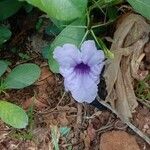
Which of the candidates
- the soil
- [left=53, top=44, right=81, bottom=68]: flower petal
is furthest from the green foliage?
[left=53, top=44, right=81, bottom=68]: flower petal

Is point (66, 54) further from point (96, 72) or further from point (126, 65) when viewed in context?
point (126, 65)

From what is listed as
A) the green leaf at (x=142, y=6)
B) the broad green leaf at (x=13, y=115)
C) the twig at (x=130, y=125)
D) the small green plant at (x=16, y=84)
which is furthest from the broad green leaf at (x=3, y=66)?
the green leaf at (x=142, y=6)

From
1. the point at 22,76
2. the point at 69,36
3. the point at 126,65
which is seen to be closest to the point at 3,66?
the point at 22,76

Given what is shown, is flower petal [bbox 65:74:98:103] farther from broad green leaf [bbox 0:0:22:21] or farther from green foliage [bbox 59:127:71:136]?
broad green leaf [bbox 0:0:22:21]

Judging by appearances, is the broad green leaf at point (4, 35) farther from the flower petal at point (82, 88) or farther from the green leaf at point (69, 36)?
the flower petal at point (82, 88)

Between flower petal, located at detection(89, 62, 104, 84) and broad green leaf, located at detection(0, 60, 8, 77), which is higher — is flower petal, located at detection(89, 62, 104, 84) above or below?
above

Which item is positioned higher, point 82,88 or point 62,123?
point 82,88

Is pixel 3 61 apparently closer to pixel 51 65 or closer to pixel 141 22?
pixel 51 65
